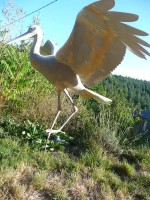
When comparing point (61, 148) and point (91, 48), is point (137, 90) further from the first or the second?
point (91, 48)

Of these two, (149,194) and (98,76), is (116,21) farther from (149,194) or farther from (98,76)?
(149,194)

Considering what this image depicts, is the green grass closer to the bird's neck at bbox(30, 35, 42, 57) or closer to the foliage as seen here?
the foliage

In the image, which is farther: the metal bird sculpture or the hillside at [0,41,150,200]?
the hillside at [0,41,150,200]

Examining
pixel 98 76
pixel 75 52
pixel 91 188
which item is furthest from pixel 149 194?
pixel 75 52

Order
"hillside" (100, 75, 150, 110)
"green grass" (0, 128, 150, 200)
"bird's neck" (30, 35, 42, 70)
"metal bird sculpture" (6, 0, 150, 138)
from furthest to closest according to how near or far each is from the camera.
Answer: "hillside" (100, 75, 150, 110) < "green grass" (0, 128, 150, 200) < "bird's neck" (30, 35, 42, 70) < "metal bird sculpture" (6, 0, 150, 138)

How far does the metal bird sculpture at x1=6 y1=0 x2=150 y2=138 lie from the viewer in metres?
3.81

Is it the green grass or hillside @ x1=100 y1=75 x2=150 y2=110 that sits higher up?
the green grass

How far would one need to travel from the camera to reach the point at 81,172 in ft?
19.2

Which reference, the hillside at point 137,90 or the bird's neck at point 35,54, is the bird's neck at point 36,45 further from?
the hillside at point 137,90

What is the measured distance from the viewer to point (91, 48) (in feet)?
13.8

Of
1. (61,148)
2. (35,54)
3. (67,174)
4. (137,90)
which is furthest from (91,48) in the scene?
(137,90)

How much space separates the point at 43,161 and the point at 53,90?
370 cm

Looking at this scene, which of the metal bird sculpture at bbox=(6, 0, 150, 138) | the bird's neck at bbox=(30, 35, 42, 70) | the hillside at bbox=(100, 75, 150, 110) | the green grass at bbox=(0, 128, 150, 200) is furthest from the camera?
the hillside at bbox=(100, 75, 150, 110)

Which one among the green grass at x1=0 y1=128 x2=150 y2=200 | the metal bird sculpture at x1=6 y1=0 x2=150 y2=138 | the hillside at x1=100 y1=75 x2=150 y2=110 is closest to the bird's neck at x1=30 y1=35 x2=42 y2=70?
the metal bird sculpture at x1=6 y1=0 x2=150 y2=138
